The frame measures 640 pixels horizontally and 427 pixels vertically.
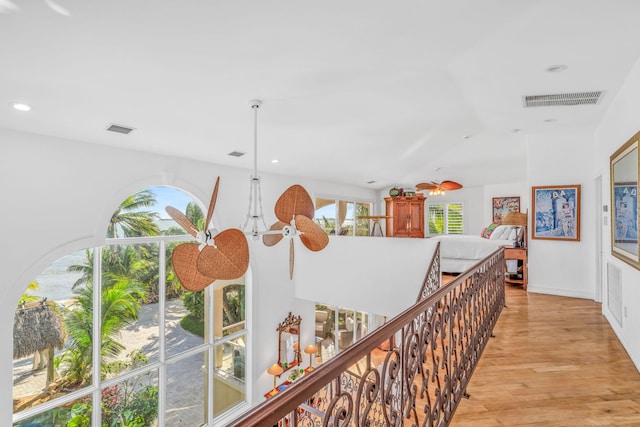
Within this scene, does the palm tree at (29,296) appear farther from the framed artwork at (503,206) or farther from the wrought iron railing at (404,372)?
the framed artwork at (503,206)

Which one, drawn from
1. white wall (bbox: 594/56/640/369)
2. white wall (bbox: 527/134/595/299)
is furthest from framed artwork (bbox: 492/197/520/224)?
white wall (bbox: 594/56/640/369)

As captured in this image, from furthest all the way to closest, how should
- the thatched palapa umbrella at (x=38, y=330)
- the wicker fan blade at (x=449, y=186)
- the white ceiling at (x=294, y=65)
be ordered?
the wicker fan blade at (x=449, y=186)
the thatched palapa umbrella at (x=38, y=330)
the white ceiling at (x=294, y=65)

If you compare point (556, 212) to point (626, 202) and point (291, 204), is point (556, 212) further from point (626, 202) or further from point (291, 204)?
point (291, 204)

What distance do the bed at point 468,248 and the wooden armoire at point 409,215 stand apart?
51 centimetres

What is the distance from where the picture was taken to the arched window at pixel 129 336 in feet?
12.5

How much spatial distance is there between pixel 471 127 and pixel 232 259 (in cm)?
436

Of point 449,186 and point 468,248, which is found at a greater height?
point 449,186

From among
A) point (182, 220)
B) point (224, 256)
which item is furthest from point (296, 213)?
point (182, 220)

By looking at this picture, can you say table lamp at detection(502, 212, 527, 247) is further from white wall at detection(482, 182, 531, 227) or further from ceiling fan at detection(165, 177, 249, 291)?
ceiling fan at detection(165, 177, 249, 291)

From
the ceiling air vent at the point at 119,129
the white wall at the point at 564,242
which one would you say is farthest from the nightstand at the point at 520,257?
the ceiling air vent at the point at 119,129

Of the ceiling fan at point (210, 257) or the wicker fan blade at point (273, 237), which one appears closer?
the ceiling fan at point (210, 257)

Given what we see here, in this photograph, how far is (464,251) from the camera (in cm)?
Result: 639

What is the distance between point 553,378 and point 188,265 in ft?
9.95

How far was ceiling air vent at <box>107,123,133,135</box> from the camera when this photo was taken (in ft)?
11.7
